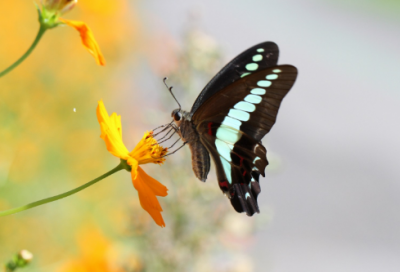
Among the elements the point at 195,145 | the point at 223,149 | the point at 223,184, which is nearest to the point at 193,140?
the point at 195,145

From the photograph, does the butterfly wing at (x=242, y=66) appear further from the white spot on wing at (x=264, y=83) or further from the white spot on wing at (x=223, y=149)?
the white spot on wing at (x=223, y=149)

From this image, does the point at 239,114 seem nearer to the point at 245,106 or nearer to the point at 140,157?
the point at 245,106

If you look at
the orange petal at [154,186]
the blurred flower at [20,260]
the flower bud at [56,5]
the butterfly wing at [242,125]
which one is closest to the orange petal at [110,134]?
the orange petal at [154,186]

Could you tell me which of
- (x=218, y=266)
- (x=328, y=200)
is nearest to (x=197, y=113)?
(x=218, y=266)

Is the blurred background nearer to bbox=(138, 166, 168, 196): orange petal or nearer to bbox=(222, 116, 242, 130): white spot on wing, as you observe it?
bbox=(138, 166, 168, 196): orange petal

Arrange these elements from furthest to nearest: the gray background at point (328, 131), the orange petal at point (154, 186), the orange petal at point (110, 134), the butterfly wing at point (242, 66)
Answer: the gray background at point (328, 131)
the butterfly wing at point (242, 66)
the orange petal at point (154, 186)
the orange petal at point (110, 134)

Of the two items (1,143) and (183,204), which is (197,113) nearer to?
(183,204)

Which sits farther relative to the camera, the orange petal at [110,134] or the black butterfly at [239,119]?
the black butterfly at [239,119]

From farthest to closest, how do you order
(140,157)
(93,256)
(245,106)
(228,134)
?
1. (93,256)
2. (228,134)
3. (245,106)
4. (140,157)
